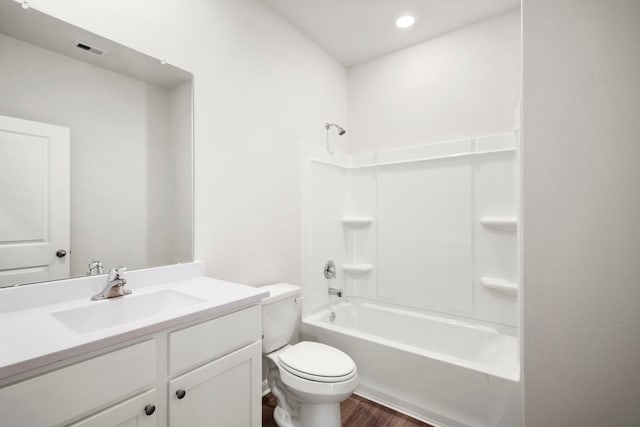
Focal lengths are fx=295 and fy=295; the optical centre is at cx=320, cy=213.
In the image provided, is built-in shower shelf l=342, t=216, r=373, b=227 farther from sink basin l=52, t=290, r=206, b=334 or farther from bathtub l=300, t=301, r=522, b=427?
sink basin l=52, t=290, r=206, b=334

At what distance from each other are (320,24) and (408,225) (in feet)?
5.83

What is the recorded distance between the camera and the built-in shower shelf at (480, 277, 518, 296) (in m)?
2.03

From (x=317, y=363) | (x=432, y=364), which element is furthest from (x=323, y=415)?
(x=432, y=364)

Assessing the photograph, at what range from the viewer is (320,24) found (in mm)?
2334

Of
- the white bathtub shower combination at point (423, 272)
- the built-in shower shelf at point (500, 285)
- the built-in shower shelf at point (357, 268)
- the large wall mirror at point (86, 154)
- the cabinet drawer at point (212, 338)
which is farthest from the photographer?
the built-in shower shelf at point (357, 268)

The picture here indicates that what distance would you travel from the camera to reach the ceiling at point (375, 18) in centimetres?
212

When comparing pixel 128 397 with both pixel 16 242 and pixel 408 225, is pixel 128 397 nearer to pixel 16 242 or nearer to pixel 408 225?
pixel 16 242

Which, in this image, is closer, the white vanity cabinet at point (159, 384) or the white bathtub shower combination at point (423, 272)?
the white vanity cabinet at point (159, 384)

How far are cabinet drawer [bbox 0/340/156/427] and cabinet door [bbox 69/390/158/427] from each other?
25 millimetres

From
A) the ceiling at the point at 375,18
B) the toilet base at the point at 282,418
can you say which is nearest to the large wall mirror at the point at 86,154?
the toilet base at the point at 282,418

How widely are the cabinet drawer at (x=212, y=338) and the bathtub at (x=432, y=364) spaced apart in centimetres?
94

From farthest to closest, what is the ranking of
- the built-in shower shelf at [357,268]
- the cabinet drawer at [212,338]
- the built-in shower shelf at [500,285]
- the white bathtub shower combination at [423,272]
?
the built-in shower shelf at [357,268]
the built-in shower shelf at [500,285]
the white bathtub shower combination at [423,272]
the cabinet drawer at [212,338]

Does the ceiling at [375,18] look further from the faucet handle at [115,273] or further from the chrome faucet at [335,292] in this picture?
the chrome faucet at [335,292]

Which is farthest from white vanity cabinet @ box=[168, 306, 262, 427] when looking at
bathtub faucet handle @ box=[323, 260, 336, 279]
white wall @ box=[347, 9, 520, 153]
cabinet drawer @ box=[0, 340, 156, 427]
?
white wall @ box=[347, 9, 520, 153]
